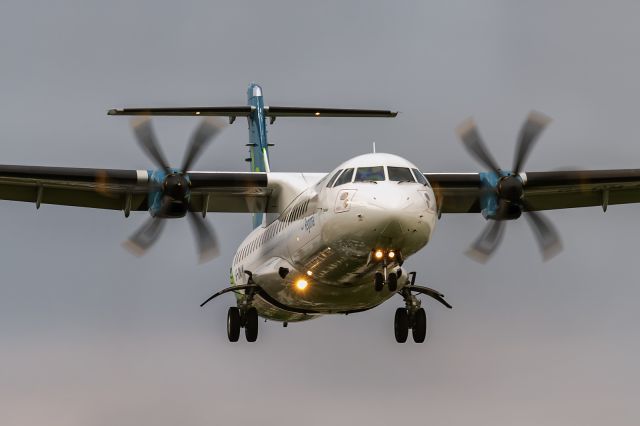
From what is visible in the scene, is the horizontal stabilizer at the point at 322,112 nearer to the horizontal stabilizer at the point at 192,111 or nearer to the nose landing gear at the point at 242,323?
the horizontal stabilizer at the point at 192,111

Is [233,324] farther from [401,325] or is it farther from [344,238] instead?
[344,238]

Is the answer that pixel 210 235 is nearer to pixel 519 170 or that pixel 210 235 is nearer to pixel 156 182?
pixel 156 182

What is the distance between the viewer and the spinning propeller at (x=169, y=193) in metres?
25.4

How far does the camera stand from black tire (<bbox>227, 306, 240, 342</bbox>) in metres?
27.5

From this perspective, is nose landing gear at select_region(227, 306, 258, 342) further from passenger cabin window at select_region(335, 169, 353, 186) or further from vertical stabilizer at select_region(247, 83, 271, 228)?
vertical stabilizer at select_region(247, 83, 271, 228)

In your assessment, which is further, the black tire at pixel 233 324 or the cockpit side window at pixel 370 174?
the black tire at pixel 233 324

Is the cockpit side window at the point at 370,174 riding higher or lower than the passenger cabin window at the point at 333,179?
lower

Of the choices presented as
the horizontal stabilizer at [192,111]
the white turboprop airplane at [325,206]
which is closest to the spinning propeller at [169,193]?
the white turboprop airplane at [325,206]

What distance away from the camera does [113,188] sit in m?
27.4

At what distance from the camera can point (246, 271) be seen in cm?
2773

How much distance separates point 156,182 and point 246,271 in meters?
3.26

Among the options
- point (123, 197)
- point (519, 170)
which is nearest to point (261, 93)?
point (123, 197)

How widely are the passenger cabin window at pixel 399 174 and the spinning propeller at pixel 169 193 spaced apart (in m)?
5.18

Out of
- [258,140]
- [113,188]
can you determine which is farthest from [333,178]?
[258,140]
